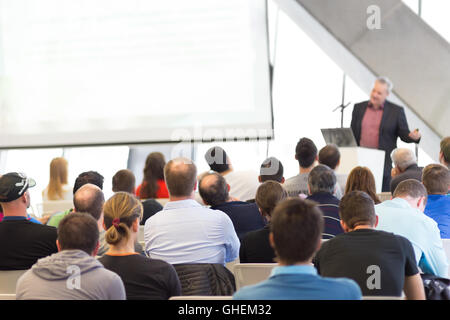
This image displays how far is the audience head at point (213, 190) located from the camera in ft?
11.9

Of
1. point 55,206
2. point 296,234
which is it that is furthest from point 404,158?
point 296,234

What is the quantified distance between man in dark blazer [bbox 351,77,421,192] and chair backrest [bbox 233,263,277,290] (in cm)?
387

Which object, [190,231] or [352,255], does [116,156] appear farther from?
[352,255]

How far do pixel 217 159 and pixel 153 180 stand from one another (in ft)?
2.16

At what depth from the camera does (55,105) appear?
7238 millimetres

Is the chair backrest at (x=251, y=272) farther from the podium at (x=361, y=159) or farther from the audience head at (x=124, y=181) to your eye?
the podium at (x=361, y=159)

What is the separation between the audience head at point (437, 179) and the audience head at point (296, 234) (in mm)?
2223

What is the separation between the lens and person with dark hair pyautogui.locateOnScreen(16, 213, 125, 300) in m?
2.08

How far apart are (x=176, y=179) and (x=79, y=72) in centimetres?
456

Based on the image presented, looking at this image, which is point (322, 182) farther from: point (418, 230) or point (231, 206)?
point (418, 230)

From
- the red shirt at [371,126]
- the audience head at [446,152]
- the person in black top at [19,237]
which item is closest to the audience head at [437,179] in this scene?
the audience head at [446,152]

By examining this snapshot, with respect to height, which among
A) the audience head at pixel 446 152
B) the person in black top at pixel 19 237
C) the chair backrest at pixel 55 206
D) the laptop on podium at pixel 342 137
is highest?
the laptop on podium at pixel 342 137

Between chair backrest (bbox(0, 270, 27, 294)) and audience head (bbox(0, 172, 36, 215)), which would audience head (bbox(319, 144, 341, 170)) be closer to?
audience head (bbox(0, 172, 36, 215))
